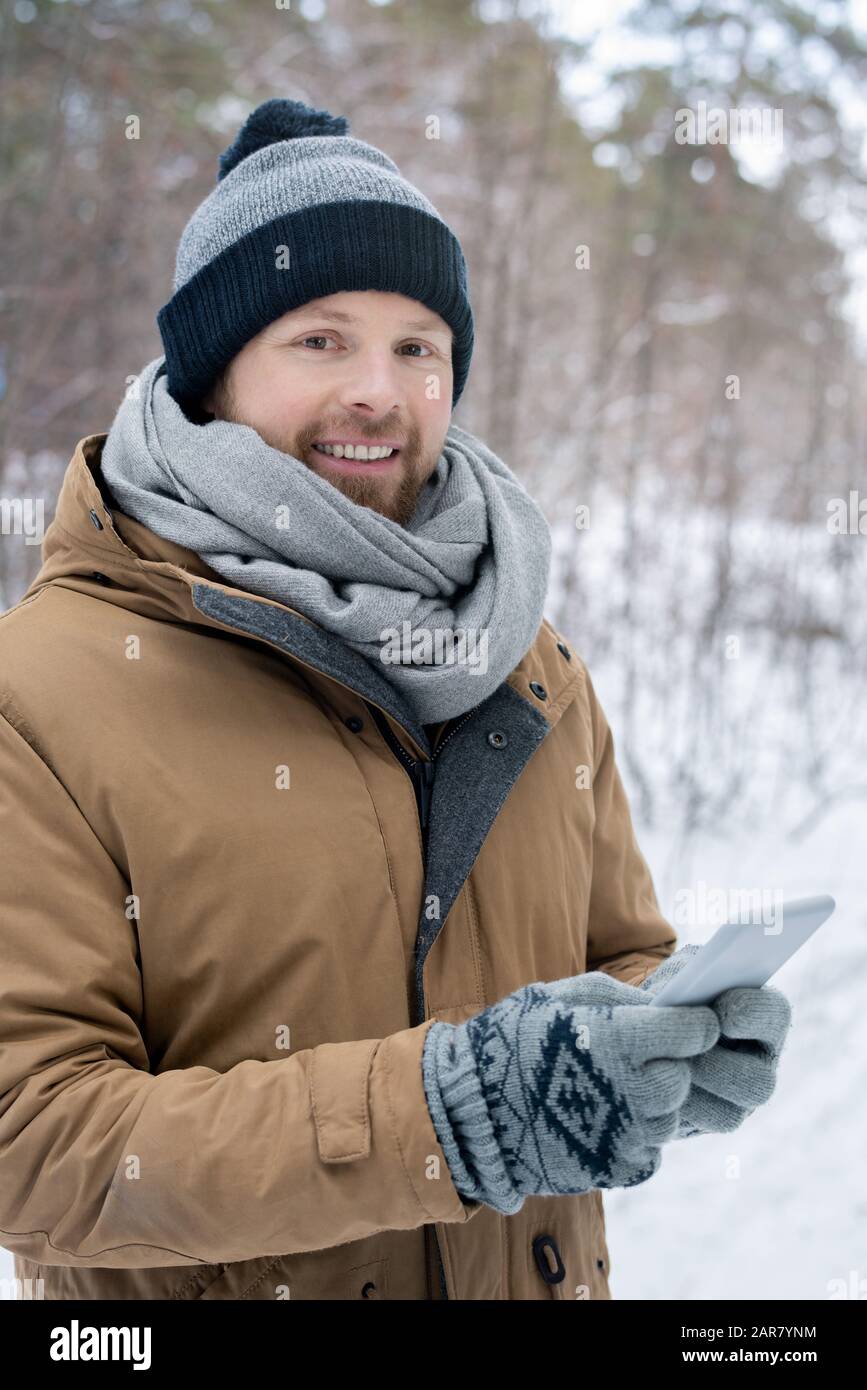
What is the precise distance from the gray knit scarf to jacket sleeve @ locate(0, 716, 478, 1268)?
0.47 m

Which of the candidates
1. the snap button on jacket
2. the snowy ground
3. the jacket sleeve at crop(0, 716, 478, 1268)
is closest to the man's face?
the snap button on jacket

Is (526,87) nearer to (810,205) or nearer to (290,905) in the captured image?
(810,205)

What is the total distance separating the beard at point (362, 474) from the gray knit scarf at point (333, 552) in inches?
1.5

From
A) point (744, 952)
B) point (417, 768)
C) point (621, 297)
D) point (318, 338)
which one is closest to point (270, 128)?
point (318, 338)

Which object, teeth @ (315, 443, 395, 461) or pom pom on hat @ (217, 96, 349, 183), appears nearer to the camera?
teeth @ (315, 443, 395, 461)

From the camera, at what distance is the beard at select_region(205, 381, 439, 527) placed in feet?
5.36

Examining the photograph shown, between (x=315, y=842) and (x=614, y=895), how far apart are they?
0.66 metres

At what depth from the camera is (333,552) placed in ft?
5.06

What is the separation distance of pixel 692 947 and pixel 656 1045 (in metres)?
0.41

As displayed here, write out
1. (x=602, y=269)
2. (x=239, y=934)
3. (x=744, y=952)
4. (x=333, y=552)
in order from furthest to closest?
(x=602, y=269)
(x=333, y=552)
(x=239, y=934)
(x=744, y=952)

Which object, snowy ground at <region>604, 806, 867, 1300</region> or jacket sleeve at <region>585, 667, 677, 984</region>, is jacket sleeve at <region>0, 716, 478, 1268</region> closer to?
jacket sleeve at <region>585, 667, 677, 984</region>

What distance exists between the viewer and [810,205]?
6.72m

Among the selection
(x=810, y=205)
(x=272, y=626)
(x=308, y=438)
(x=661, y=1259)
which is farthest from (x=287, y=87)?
(x=661, y=1259)

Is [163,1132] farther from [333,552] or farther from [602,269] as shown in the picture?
[602,269]
